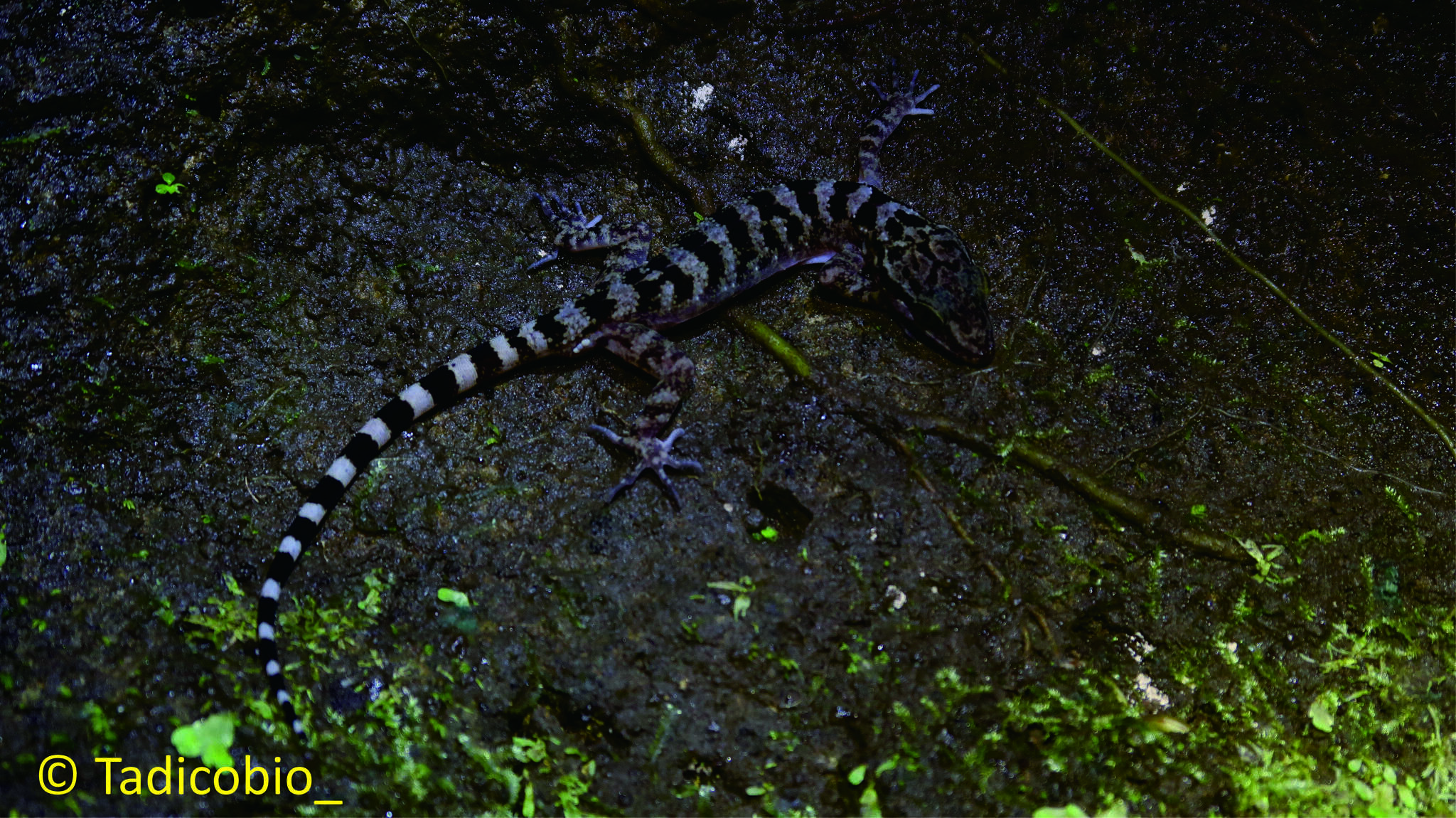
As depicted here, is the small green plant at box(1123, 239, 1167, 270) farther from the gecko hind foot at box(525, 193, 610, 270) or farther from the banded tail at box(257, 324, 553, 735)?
the banded tail at box(257, 324, 553, 735)

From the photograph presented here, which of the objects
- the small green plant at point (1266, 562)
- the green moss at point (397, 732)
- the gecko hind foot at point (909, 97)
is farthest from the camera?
the gecko hind foot at point (909, 97)

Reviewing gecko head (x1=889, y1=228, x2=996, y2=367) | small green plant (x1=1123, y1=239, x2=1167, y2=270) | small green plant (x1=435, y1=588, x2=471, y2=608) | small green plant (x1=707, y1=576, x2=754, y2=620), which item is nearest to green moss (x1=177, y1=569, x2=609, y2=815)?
small green plant (x1=435, y1=588, x2=471, y2=608)

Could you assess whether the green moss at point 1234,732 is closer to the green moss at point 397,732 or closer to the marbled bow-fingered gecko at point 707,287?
the green moss at point 397,732

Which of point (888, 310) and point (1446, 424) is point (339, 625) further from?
point (1446, 424)

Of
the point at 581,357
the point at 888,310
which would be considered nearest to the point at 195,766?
the point at 581,357

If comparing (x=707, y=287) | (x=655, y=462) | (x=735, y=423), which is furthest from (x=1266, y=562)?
(x=707, y=287)

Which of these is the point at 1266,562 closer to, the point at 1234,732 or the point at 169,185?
the point at 1234,732

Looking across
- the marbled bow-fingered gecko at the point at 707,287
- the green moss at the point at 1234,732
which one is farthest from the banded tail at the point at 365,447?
the green moss at the point at 1234,732
